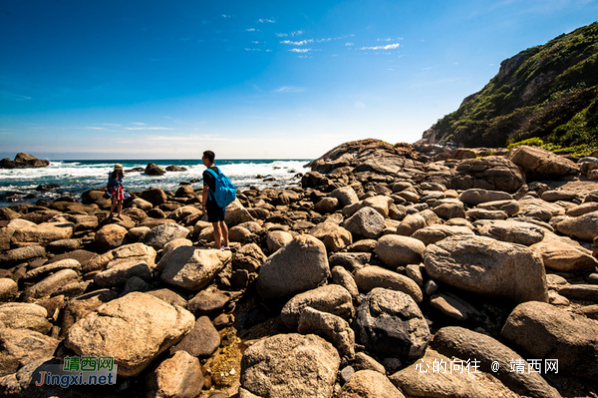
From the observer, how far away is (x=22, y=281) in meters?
4.66

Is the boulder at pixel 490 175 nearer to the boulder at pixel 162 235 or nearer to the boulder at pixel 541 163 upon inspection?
the boulder at pixel 541 163

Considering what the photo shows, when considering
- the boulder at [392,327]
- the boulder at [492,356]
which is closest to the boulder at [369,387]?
the boulder at [392,327]

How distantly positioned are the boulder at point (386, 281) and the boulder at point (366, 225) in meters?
1.64

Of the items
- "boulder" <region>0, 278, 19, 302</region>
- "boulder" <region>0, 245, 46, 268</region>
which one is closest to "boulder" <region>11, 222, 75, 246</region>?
"boulder" <region>0, 245, 46, 268</region>

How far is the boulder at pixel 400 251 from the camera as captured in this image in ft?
13.7

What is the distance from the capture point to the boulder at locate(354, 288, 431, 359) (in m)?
2.64

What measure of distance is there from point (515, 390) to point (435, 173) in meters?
14.3

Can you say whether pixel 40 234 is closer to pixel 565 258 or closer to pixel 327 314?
pixel 327 314

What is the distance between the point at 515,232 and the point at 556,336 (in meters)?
2.76

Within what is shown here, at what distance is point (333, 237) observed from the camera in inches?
193

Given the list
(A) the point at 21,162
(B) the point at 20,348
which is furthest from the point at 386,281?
(A) the point at 21,162

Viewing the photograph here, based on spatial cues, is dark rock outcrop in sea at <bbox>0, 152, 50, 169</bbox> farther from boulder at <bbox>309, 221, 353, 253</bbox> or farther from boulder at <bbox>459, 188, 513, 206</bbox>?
boulder at <bbox>459, 188, 513, 206</bbox>

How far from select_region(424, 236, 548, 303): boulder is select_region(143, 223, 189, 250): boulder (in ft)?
19.5

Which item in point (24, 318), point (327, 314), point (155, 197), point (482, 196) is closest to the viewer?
point (327, 314)
